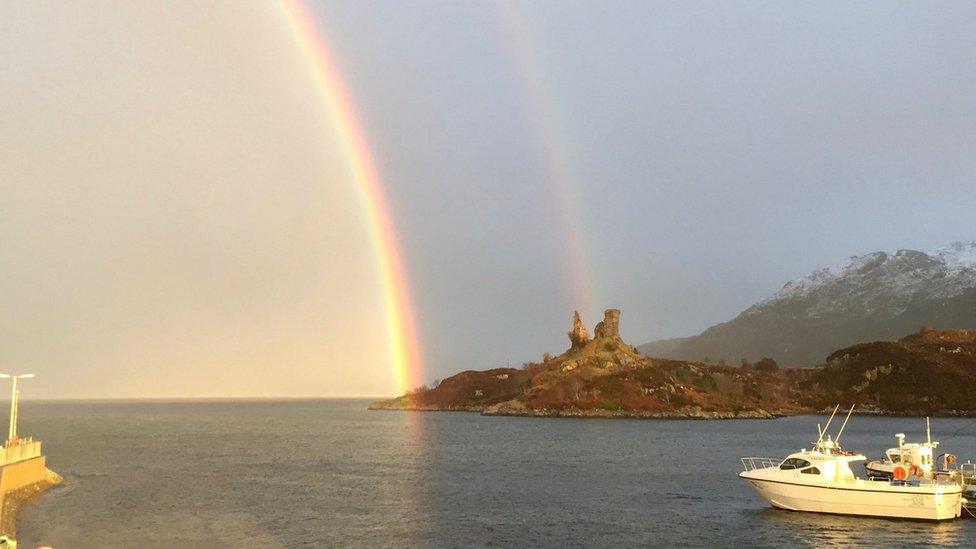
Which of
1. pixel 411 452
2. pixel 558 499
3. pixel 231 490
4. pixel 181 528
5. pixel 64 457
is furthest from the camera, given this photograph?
pixel 411 452

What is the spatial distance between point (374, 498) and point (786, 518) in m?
37.5

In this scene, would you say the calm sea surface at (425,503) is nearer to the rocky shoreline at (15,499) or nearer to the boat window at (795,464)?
the rocky shoreline at (15,499)

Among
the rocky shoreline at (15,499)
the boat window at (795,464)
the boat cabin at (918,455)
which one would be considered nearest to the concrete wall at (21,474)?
the rocky shoreline at (15,499)

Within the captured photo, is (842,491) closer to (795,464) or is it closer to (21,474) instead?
(795,464)

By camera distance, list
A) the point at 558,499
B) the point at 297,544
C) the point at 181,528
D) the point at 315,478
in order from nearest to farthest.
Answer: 1. the point at 297,544
2. the point at 181,528
3. the point at 558,499
4. the point at 315,478

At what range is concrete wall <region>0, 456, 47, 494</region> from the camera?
64.4 metres

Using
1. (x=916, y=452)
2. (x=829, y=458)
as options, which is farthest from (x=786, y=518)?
(x=916, y=452)

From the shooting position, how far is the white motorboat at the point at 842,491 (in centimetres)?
5781

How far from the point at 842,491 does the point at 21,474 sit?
71522 millimetres

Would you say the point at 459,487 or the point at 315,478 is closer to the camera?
the point at 459,487

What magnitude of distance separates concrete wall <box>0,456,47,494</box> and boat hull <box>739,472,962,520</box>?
65.3 meters

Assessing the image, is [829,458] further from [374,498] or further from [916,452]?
[374,498]

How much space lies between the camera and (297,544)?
50.9 metres

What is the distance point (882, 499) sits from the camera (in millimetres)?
57938
